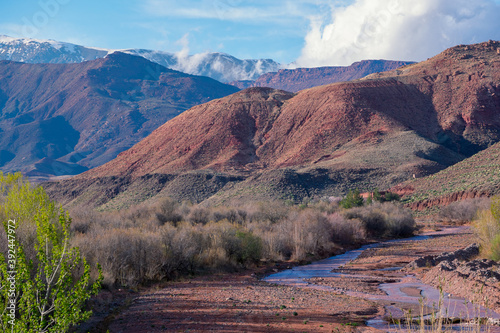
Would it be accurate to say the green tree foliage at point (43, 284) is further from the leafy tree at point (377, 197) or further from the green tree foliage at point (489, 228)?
the leafy tree at point (377, 197)

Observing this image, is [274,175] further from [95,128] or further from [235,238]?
[95,128]

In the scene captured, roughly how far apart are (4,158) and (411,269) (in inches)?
6748

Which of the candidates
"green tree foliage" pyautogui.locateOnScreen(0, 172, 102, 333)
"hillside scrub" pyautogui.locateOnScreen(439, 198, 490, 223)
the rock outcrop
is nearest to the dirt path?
the rock outcrop

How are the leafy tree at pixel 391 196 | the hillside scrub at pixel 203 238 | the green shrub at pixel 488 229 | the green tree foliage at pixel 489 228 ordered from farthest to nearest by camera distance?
the leafy tree at pixel 391 196 → the green shrub at pixel 488 229 → the green tree foliage at pixel 489 228 → the hillside scrub at pixel 203 238

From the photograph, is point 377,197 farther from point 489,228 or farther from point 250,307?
point 250,307

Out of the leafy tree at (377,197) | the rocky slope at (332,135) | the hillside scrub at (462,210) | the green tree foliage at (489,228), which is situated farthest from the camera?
the rocky slope at (332,135)

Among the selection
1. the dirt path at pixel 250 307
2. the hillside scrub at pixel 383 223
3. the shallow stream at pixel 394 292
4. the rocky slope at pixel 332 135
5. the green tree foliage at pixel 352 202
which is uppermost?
the rocky slope at pixel 332 135

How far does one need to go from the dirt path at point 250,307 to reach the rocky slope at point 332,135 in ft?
135

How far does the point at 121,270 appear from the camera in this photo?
60.9 feet

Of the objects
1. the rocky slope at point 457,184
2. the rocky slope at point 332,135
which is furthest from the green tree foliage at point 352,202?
the rocky slope at point 332,135

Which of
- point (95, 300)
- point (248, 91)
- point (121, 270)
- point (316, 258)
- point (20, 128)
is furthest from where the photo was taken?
point (20, 128)

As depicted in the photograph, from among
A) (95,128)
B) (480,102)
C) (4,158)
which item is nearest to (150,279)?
(480,102)

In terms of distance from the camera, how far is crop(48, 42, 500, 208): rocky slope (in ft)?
220

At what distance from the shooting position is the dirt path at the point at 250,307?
41.8 ft
